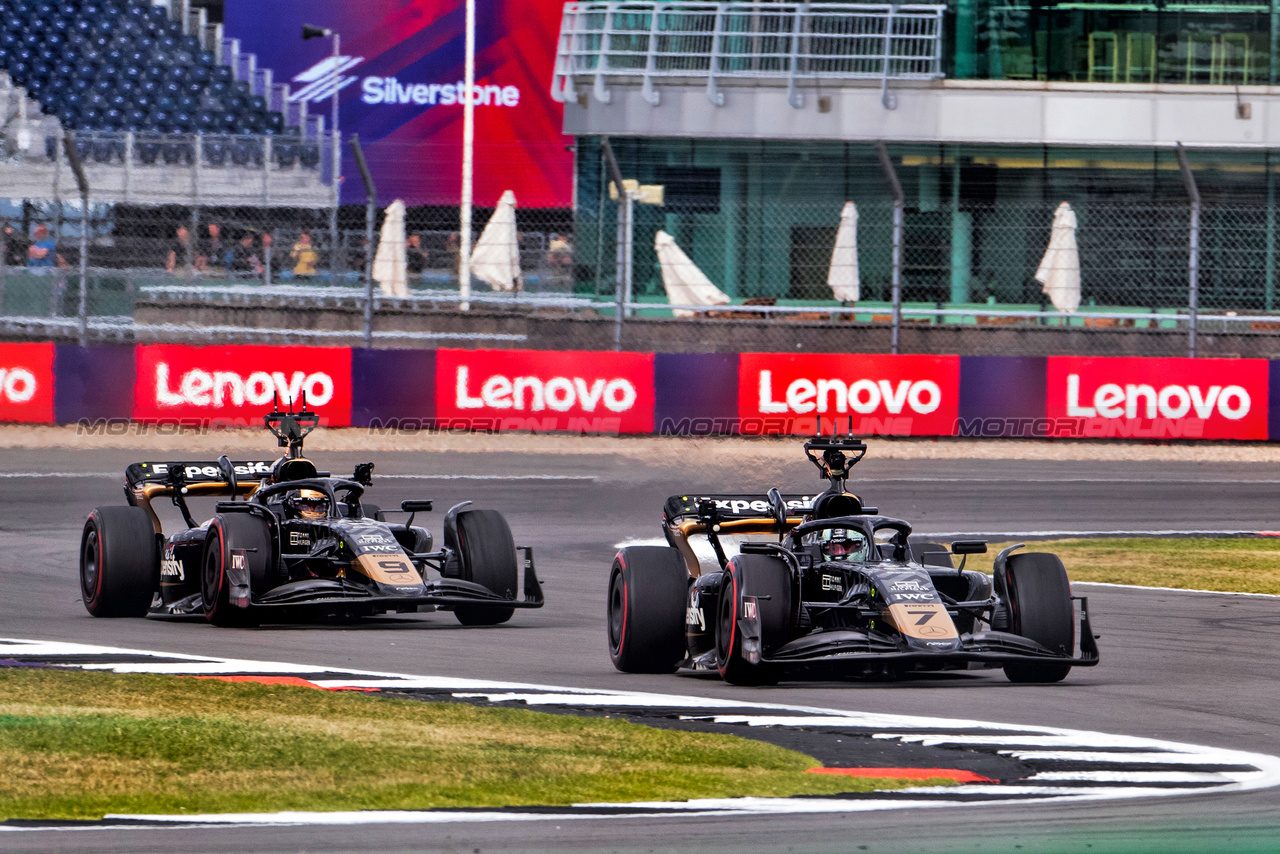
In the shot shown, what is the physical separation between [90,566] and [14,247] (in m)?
15.0

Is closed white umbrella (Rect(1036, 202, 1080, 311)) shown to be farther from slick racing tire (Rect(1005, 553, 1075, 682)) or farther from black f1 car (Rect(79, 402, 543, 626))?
slick racing tire (Rect(1005, 553, 1075, 682))

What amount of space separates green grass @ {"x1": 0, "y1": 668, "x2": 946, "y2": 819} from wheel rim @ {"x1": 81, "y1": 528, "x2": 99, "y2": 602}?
10.3ft

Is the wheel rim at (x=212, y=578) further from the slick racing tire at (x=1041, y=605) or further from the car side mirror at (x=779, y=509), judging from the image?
the slick racing tire at (x=1041, y=605)

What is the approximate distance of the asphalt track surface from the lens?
234 inches

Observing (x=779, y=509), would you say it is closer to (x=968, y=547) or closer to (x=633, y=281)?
(x=968, y=547)

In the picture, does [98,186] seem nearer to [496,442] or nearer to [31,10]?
[496,442]

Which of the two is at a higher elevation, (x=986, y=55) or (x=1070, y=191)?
(x=986, y=55)

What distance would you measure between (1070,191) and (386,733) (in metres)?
27.7

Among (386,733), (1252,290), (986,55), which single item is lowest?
(386,733)

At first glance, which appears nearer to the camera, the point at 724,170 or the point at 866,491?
the point at 866,491

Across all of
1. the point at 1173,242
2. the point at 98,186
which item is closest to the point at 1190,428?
the point at 1173,242

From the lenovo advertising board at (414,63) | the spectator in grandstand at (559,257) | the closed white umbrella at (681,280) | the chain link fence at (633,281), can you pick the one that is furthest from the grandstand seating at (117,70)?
the closed white umbrella at (681,280)

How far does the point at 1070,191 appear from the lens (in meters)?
33.5

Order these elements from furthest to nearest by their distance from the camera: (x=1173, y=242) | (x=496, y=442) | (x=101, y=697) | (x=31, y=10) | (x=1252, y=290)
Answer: (x=31, y=10)
(x=1252, y=290)
(x=1173, y=242)
(x=496, y=442)
(x=101, y=697)
